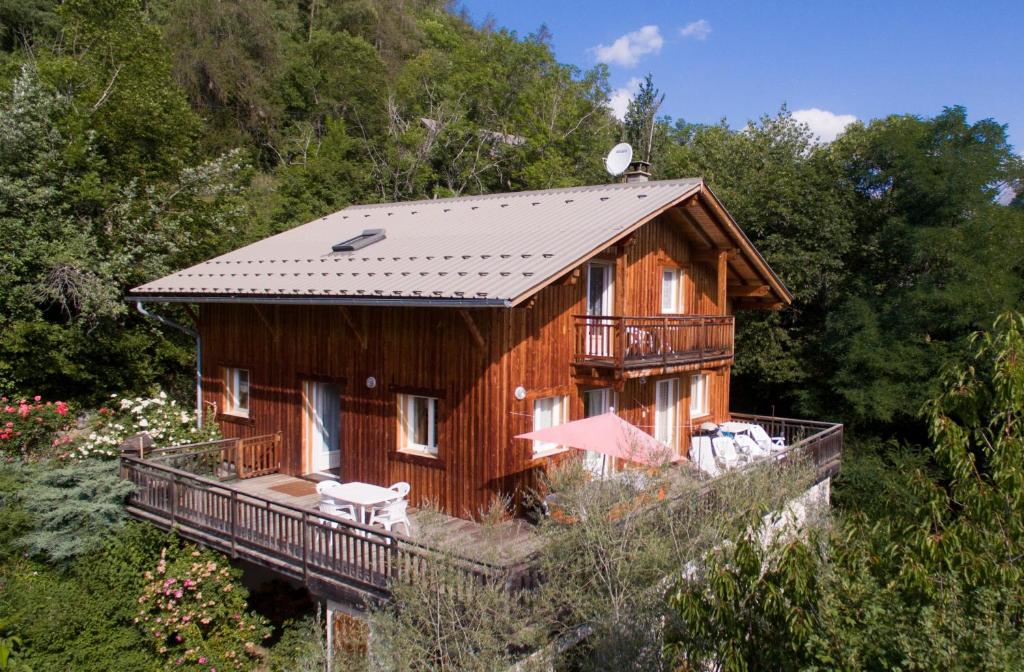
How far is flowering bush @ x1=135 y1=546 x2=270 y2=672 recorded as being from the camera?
10258 mm

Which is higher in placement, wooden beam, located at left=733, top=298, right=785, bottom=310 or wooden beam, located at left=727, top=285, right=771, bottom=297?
wooden beam, located at left=727, top=285, right=771, bottom=297

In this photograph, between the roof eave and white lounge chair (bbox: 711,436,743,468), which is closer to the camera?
the roof eave

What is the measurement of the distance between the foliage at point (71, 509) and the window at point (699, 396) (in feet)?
36.4

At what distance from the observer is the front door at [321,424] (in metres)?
13.8

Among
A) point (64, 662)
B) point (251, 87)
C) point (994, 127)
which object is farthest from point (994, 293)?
point (251, 87)

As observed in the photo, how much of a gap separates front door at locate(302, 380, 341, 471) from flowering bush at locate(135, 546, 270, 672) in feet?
10.8

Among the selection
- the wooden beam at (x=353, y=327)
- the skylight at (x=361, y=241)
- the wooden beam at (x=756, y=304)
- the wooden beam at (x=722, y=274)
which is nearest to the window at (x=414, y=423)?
the wooden beam at (x=353, y=327)

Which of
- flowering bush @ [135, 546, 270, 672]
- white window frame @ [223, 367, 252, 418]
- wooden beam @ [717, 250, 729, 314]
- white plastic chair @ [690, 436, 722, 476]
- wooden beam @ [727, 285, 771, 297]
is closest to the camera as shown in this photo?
flowering bush @ [135, 546, 270, 672]

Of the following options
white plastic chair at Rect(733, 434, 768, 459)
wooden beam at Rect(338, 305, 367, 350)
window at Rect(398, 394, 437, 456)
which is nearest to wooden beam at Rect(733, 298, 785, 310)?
white plastic chair at Rect(733, 434, 768, 459)

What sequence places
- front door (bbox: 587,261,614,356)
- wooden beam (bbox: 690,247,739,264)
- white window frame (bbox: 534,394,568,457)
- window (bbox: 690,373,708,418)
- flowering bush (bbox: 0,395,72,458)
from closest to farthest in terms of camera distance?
white window frame (bbox: 534,394,568,457) → front door (bbox: 587,261,614,356) → flowering bush (bbox: 0,395,72,458) → wooden beam (bbox: 690,247,739,264) → window (bbox: 690,373,708,418)

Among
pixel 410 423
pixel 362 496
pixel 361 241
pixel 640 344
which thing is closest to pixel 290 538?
pixel 362 496

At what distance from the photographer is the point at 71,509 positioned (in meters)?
11.4

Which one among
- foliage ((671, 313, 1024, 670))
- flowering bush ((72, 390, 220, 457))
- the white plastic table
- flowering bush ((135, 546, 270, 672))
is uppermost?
foliage ((671, 313, 1024, 670))

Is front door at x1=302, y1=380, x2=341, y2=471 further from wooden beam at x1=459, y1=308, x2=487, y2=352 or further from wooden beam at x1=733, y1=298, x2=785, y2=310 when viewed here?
wooden beam at x1=733, y1=298, x2=785, y2=310
